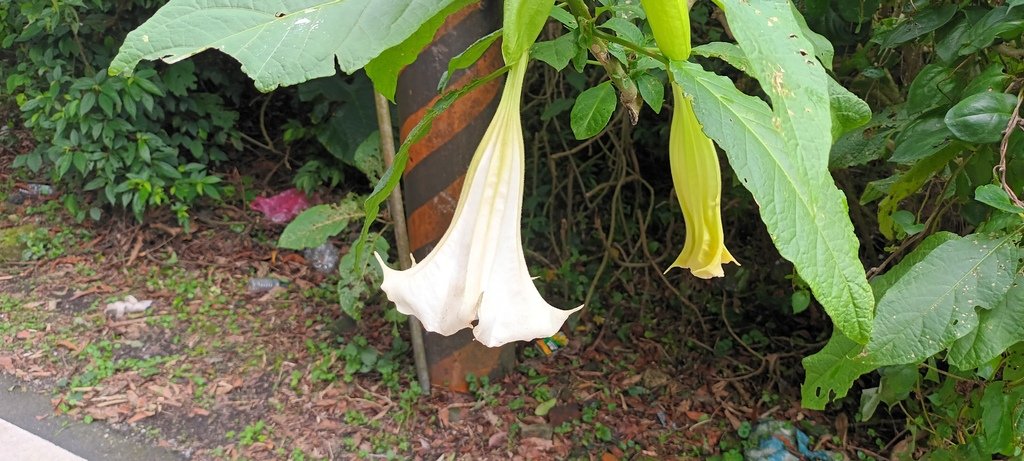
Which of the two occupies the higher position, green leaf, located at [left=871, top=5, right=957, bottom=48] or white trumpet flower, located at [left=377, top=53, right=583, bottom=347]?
white trumpet flower, located at [left=377, top=53, right=583, bottom=347]

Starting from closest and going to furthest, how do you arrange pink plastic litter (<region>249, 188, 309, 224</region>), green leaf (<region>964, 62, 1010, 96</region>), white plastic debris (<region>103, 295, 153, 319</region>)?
green leaf (<region>964, 62, 1010, 96</region>)
white plastic debris (<region>103, 295, 153, 319</region>)
pink plastic litter (<region>249, 188, 309, 224</region>)

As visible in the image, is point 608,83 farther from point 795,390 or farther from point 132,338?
point 132,338

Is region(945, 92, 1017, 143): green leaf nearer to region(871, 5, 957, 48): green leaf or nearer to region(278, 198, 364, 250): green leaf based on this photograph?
region(871, 5, 957, 48): green leaf

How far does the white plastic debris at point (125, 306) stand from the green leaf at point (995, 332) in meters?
2.27

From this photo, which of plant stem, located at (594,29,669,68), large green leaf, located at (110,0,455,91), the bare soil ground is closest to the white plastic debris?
the bare soil ground

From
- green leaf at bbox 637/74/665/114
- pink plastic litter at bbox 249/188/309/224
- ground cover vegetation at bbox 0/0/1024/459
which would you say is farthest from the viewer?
pink plastic litter at bbox 249/188/309/224

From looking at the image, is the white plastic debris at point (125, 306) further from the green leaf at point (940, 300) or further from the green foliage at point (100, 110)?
the green leaf at point (940, 300)

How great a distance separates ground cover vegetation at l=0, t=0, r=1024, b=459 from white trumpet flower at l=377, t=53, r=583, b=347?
42cm

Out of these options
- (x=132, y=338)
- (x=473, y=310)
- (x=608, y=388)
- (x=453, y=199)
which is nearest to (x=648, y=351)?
(x=608, y=388)

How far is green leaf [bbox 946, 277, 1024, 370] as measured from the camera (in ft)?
2.42

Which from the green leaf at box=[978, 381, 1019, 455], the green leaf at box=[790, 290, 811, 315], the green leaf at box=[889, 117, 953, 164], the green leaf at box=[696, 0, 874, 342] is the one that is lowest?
the green leaf at box=[790, 290, 811, 315]

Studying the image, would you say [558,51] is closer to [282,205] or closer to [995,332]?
[995,332]

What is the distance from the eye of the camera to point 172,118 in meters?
2.68

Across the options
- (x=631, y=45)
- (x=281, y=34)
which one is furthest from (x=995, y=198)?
(x=281, y=34)
